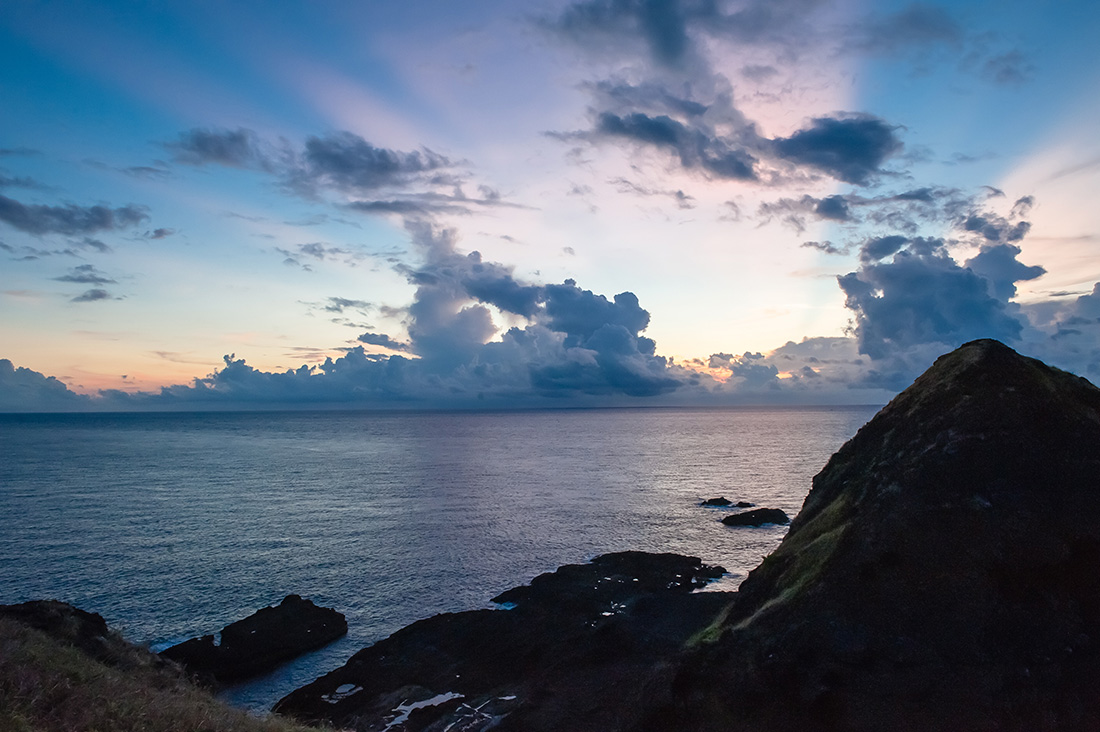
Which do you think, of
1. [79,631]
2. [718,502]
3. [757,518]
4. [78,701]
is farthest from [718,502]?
[78,701]

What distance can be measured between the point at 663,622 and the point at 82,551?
53964mm

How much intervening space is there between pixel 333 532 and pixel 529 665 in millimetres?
39783

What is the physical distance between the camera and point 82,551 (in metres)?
54.9

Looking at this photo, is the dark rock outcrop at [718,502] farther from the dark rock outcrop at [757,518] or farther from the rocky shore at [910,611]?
the rocky shore at [910,611]

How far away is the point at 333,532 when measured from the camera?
65688 mm

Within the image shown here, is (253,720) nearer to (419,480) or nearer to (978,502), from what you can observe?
(978,502)

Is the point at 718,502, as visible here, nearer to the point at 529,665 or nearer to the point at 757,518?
the point at 757,518

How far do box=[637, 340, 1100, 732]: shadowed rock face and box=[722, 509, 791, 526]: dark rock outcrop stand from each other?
4534 cm

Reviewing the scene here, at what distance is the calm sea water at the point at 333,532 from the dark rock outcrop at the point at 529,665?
148 inches

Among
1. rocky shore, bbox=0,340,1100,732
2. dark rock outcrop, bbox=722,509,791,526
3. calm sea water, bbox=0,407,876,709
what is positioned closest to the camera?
rocky shore, bbox=0,340,1100,732

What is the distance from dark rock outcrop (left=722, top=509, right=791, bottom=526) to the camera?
68625 mm

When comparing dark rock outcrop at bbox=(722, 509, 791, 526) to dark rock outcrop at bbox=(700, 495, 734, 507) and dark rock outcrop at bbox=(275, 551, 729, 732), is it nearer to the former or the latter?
dark rock outcrop at bbox=(700, 495, 734, 507)

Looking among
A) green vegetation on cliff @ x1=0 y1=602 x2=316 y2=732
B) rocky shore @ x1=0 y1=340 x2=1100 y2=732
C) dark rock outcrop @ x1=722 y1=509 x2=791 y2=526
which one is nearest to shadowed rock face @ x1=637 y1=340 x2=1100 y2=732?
rocky shore @ x1=0 y1=340 x2=1100 y2=732

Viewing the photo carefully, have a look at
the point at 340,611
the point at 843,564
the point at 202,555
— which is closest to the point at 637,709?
the point at 843,564
